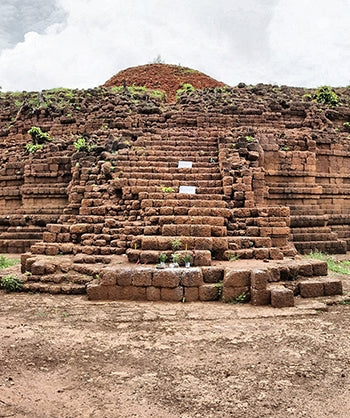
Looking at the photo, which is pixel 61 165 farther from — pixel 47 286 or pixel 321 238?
pixel 321 238

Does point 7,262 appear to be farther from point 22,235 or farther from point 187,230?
point 187,230

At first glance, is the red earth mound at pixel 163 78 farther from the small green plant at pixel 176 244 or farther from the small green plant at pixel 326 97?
the small green plant at pixel 176 244

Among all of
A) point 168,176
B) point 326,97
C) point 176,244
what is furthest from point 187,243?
point 326,97

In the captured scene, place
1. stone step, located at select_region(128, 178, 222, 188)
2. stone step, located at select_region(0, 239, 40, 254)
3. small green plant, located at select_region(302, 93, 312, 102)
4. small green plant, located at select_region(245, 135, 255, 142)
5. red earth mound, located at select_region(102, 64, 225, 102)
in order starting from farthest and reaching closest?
red earth mound, located at select_region(102, 64, 225, 102) → small green plant, located at select_region(302, 93, 312, 102) → small green plant, located at select_region(245, 135, 255, 142) → stone step, located at select_region(0, 239, 40, 254) → stone step, located at select_region(128, 178, 222, 188)

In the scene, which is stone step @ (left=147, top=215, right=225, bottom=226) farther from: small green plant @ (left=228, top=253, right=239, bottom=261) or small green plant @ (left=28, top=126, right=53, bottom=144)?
small green plant @ (left=28, top=126, right=53, bottom=144)

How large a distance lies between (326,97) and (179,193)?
11664 mm

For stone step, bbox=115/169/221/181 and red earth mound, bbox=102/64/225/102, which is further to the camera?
red earth mound, bbox=102/64/225/102

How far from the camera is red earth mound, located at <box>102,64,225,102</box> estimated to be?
23344mm

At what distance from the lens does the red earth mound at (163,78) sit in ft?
76.6

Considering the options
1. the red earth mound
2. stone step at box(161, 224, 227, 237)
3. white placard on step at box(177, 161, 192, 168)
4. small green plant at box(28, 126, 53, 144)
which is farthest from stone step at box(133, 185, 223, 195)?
the red earth mound

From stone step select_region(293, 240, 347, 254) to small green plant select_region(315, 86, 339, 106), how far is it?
8.92 meters

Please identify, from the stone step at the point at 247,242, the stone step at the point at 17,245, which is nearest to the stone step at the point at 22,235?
the stone step at the point at 17,245

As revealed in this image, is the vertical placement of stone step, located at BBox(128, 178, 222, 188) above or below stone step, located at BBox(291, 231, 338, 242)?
above

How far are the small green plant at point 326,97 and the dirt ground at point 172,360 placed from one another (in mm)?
13627
